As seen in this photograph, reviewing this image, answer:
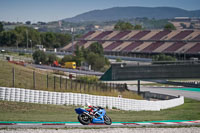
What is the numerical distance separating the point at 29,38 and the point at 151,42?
51.6 m

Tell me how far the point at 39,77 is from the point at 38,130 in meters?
23.1

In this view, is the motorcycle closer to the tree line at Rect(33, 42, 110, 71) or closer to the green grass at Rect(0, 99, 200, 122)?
the green grass at Rect(0, 99, 200, 122)

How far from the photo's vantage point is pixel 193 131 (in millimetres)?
19375

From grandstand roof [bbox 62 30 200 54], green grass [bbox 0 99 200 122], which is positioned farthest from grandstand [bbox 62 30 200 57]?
green grass [bbox 0 99 200 122]

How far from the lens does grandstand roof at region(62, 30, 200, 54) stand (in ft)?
354

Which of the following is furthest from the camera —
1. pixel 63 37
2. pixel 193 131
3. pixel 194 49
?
pixel 63 37

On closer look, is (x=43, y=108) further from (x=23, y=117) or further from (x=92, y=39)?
(x=92, y=39)

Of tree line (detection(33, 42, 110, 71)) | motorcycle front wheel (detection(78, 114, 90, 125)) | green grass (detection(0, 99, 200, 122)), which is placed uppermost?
motorcycle front wheel (detection(78, 114, 90, 125))

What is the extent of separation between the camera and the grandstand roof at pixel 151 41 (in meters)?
108

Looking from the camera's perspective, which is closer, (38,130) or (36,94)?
(38,130)

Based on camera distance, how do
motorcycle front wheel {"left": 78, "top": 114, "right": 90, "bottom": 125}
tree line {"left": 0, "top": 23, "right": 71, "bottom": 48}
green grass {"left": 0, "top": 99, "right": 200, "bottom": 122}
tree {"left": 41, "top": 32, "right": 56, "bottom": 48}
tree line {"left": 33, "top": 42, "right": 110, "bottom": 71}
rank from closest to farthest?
motorcycle front wheel {"left": 78, "top": 114, "right": 90, "bottom": 125} < green grass {"left": 0, "top": 99, "right": 200, "bottom": 122} < tree line {"left": 33, "top": 42, "right": 110, "bottom": 71} < tree line {"left": 0, "top": 23, "right": 71, "bottom": 48} < tree {"left": 41, "top": 32, "right": 56, "bottom": 48}

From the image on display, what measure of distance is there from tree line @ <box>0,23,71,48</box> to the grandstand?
18663 millimetres

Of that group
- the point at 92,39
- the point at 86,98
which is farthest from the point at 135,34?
the point at 86,98

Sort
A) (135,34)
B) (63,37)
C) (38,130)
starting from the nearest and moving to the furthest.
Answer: (38,130) → (135,34) → (63,37)
